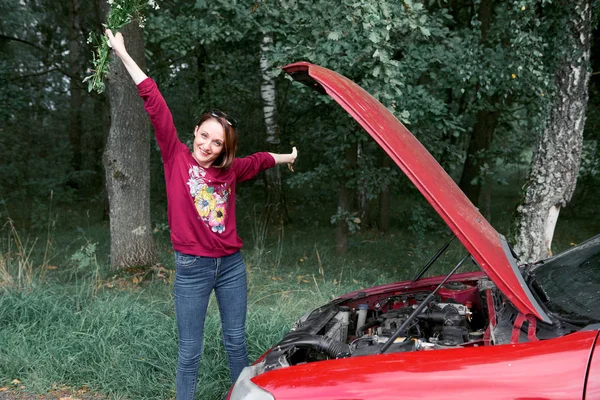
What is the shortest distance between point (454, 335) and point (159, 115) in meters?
1.84

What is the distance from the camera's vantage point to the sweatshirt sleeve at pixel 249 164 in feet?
10.1

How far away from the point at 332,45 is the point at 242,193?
9.04m

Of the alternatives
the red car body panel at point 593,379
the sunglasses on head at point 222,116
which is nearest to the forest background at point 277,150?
the sunglasses on head at point 222,116

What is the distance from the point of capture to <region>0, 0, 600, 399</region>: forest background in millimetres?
4086

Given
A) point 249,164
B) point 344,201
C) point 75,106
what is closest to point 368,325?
point 249,164

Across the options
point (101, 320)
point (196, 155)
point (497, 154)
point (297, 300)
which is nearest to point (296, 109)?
point (497, 154)

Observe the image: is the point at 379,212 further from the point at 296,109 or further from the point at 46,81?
the point at 46,81

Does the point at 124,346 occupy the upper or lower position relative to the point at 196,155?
lower

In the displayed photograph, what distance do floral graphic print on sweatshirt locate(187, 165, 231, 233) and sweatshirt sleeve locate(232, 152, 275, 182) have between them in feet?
0.68

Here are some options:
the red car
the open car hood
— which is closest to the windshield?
the red car

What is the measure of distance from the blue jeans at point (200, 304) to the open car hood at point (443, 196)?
118 cm

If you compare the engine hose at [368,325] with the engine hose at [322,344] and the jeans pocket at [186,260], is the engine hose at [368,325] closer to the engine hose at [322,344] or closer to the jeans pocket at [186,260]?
the engine hose at [322,344]

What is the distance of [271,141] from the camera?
10070 millimetres

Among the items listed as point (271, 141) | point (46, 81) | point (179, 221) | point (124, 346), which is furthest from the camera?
point (46, 81)
